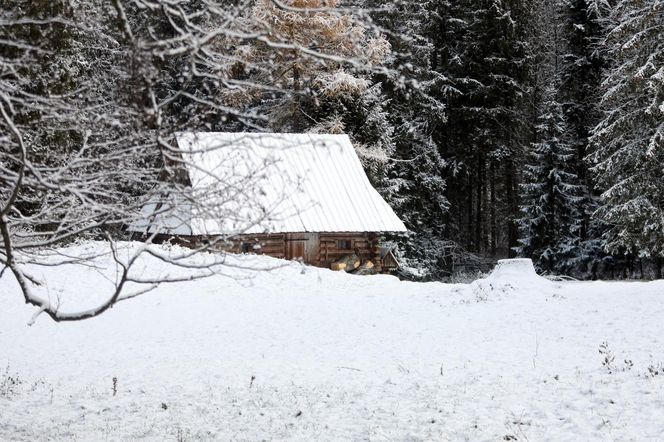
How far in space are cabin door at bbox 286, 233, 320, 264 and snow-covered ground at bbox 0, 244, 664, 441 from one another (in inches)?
152

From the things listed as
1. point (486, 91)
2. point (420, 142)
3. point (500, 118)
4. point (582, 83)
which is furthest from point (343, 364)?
point (500, 118)

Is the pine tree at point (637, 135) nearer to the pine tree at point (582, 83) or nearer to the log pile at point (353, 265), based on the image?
the pine tree at point (582, 83)

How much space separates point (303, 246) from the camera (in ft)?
73.8

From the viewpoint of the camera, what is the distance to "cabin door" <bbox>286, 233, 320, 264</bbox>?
22250mm

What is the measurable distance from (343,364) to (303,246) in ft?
37.3

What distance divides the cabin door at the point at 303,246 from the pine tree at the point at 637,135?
10665mm

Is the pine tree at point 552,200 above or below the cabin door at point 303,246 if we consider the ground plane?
above

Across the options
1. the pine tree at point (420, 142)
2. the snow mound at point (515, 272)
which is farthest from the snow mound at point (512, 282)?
the pine tree at point (420, 142)

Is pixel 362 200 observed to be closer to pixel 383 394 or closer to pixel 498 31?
pixel 383 394

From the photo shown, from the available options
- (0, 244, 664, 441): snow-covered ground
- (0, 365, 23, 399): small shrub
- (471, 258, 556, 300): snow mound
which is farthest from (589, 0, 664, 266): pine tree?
(0, 365, 23, 399): small shrub

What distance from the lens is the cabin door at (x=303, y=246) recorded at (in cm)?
2225

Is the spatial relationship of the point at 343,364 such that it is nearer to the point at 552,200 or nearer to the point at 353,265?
the point at 353,265

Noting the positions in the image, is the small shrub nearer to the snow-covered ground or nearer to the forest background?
the snow-covered ground

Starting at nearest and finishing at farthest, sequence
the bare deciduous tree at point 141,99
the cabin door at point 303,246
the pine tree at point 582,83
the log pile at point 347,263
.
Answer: the bare deciduous tree at point 141,99, the cabin door at point 303,246, the log pile at point 347,263, the pine tree at point 582,83
